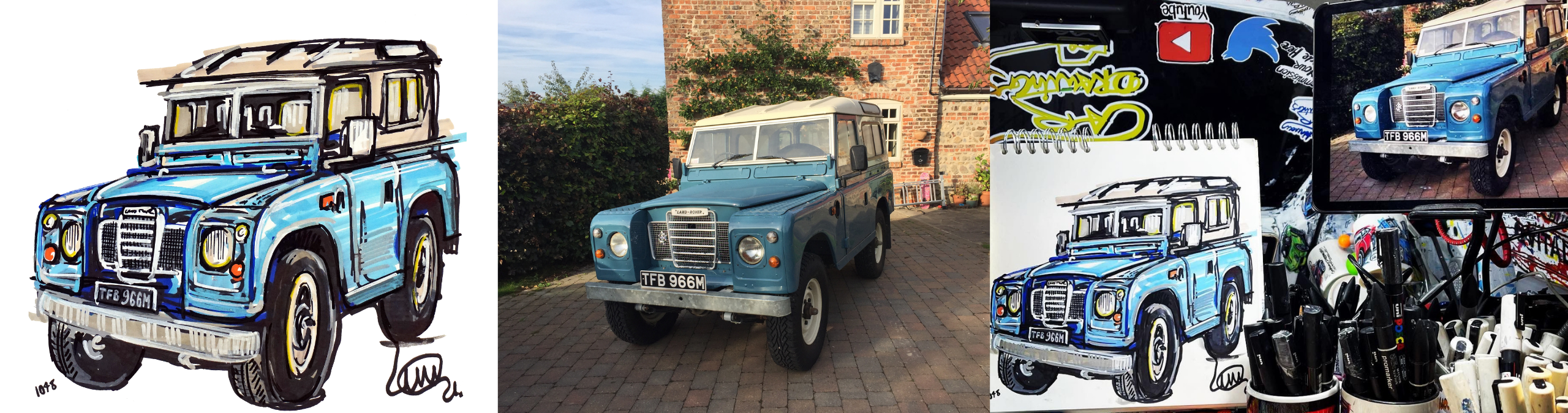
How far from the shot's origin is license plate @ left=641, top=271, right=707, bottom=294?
2898mm

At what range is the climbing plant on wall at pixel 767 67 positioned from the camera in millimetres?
3027

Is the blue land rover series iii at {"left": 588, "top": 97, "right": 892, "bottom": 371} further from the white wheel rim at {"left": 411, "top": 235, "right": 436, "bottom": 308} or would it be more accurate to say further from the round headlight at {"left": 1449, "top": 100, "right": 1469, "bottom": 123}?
the round headlight at {"left": 1449, "top": 100, "right": 1469, "bottom": 123}

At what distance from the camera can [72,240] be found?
2.86 m

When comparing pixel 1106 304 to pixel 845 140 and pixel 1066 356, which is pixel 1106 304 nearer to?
pixel 1066 356

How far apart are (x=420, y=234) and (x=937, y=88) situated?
2234 millimetres

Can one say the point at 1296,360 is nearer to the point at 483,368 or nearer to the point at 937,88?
the point at 937,88

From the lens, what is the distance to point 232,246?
105 inches

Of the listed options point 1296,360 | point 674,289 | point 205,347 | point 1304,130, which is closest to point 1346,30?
point 1304,130

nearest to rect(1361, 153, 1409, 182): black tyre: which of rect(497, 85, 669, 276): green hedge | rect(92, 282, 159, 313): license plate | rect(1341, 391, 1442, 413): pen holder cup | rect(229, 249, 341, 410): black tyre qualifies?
rect(1341, 391, 1442, 413): pen holder cup

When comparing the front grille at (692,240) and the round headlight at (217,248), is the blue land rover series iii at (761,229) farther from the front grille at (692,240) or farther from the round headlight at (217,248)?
the round headlight at (217,248)

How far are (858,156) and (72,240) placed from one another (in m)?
3.05

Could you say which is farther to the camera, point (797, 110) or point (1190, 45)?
point (797, 110)

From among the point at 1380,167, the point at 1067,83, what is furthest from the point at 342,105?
the point at 1380,167
